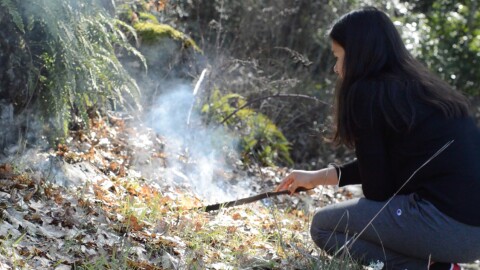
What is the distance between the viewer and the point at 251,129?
7.77 metres

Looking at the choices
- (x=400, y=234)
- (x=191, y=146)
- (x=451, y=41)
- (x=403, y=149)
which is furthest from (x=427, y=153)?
(x=451, y=41)

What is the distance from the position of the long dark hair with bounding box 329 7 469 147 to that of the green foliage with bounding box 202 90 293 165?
328cm

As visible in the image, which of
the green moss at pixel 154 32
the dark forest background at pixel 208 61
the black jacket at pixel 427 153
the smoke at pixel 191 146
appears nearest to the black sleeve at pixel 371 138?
the black jacket at pixel 427 153

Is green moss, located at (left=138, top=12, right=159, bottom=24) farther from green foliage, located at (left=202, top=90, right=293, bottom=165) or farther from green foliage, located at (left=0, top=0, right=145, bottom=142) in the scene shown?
green foliage, located at (left=0, top=0, right=145, bottom=142)

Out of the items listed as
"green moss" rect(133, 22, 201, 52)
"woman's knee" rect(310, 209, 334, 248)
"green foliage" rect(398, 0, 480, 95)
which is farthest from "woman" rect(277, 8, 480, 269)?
"green foliage" rect(398, 0, 480, 95)

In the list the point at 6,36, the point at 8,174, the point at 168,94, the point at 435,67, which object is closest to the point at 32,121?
the point at 6,36

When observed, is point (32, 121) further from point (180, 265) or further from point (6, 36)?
point (180, 265)

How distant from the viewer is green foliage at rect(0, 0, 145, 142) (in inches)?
192

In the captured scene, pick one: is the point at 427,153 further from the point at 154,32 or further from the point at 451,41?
the point at 451,41

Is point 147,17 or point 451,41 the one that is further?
point 451,41

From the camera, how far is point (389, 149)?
3887mm

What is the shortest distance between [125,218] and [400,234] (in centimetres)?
165

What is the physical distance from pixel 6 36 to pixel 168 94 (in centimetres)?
240

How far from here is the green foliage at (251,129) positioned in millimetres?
7414
